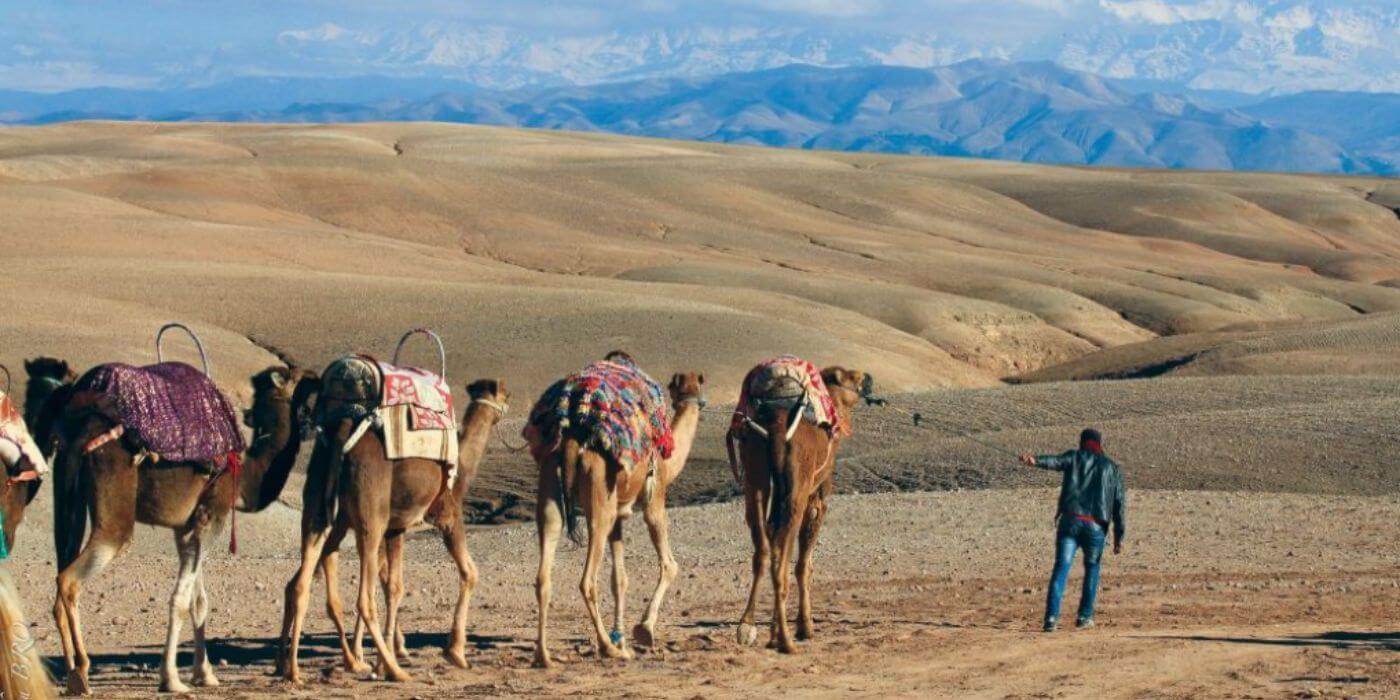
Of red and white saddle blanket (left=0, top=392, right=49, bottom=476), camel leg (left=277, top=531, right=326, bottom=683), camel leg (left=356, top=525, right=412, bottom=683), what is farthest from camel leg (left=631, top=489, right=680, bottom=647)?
red and white saddle blanket (left=0, top=392, right=49, bottom=476)

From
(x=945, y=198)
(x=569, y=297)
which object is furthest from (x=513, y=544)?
(x=945, y=198)

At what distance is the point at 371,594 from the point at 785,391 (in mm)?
3444

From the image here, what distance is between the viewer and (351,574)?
17.9 meters

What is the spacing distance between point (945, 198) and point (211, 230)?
48.5 meters

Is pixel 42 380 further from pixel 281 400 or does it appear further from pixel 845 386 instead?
pixel 845 386

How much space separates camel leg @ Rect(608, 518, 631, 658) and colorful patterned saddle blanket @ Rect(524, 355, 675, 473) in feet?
2.10

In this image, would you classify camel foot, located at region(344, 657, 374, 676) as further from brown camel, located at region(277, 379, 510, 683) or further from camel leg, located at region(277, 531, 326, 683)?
camel leg, located at region(277, 531, 326, 683)

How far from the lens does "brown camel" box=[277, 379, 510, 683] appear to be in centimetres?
1211

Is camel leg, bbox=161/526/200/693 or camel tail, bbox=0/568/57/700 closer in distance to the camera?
camel tail, bbox=0/568/57/700

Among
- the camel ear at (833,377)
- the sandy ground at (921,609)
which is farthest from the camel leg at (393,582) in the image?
the camel ear at (833,377)

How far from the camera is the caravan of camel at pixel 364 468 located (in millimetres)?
11492

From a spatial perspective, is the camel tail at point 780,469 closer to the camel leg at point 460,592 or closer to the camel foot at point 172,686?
the camel leg at point 460,592

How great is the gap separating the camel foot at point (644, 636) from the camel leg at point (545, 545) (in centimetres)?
74

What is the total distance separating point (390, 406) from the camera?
40.2 ft
